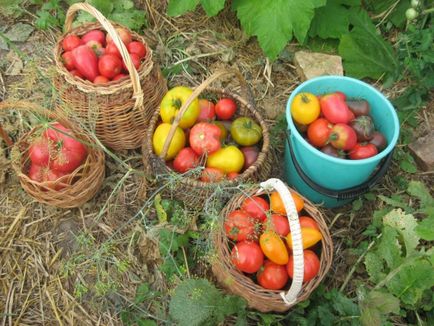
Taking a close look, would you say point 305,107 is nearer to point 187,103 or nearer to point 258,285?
point 187,103

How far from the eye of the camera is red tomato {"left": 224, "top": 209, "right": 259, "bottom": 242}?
1.75 m

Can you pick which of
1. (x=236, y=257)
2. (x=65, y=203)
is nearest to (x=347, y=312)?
(x=236, y=257)

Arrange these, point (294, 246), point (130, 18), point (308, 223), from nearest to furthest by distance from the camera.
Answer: point (294, 246) < point (308, 223) < point (130, 18)

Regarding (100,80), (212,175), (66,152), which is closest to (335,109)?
(212,175)

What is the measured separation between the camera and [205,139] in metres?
2.01

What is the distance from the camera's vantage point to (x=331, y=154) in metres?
1.97

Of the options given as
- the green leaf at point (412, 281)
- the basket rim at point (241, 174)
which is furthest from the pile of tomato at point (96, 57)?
the green leaf at point (412, 281)

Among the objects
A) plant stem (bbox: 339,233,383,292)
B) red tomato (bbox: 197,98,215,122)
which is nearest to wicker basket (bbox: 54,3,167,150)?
red tomato (bbox: 197,98,215,122)

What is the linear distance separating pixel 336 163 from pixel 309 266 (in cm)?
44

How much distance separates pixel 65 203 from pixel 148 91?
65 centimetres

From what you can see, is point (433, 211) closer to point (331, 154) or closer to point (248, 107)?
point (331, 154)

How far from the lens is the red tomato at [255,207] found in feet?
5.90

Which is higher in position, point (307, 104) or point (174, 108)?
point (307, 104)

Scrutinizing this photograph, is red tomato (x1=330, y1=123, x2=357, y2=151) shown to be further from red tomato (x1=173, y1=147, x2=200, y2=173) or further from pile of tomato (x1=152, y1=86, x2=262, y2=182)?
red tomato (x1=173, y1=147, x2=200, y2=173)
